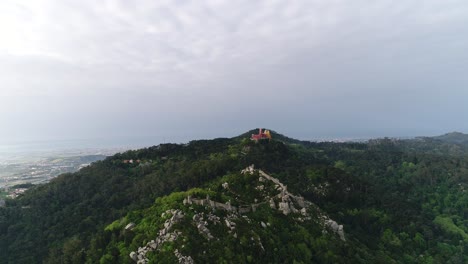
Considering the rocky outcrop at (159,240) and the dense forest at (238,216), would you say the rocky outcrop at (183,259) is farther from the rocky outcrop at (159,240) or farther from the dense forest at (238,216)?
the rocky outcrop at (159,240)

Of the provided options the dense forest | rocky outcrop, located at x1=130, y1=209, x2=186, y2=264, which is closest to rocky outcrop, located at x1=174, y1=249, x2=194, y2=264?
the dense forest

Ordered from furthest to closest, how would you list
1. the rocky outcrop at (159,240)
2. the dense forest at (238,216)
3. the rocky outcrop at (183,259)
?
the dense forest at (238,216), the rocky outcrop at (159,240), the rocky outcrop at (183,259)

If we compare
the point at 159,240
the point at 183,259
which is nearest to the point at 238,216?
the point at 159,240

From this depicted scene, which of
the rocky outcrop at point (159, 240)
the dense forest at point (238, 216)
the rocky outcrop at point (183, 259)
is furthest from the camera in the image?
the dense forest at point (238, 216)

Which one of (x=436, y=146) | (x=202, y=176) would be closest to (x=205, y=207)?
(x=202, y=176)

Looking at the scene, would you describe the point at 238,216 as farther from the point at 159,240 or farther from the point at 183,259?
the point at 183,259

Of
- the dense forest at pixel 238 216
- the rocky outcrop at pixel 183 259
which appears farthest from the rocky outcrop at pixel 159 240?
the rocky outcrop at pixel 183 259

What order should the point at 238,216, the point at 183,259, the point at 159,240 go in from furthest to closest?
the point at 238,216 < the point at 159,240 < the point at 183,259

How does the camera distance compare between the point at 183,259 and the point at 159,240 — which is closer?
the point at 183,259

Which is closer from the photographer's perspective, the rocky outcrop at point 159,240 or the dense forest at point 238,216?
the rocky outcrop at point 159,240
